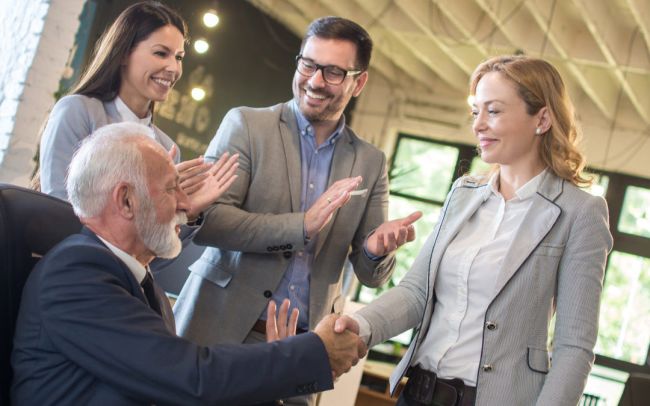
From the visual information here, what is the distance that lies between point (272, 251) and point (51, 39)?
8.39 feet

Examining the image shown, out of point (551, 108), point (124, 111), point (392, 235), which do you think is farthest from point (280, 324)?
point (124, 111)

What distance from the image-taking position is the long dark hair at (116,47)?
8.97ft

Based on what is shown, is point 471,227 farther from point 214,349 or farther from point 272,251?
point 214,349

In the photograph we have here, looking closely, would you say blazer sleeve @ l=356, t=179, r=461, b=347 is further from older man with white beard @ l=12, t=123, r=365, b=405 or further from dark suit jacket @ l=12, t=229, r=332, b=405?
dark suit jacket @ l=12, t=229, r=332, b=405

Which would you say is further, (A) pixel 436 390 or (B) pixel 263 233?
(B) pixel 263 233

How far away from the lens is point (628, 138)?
1065 centimetres

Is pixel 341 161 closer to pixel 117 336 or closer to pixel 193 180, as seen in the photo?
pixel 193 180

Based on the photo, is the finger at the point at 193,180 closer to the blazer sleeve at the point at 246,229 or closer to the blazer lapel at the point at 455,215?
the blazer sleeve at the point at 246,229

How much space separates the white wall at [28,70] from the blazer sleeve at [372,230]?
2.33 metres

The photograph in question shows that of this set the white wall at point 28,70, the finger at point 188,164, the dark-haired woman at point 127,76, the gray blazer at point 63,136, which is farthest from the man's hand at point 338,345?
the white wall at point 28,70

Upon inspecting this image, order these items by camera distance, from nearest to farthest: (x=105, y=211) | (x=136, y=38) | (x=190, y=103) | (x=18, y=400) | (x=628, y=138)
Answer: (x=18, y=400) < (x=105, y=211) < (x=136, y=38) < (x=190, y=103) < (x=628, y=138)

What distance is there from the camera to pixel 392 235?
2256mm

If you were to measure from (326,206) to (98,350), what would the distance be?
2.83ft

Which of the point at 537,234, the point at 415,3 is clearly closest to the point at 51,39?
the point at 537,234
